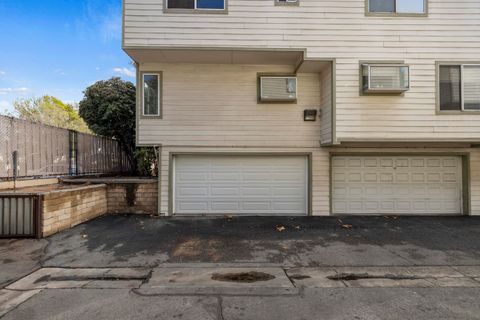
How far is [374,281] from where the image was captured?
3.54 m

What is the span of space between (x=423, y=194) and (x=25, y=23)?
2281cm

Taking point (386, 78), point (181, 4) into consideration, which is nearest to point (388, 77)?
point (386, 78)

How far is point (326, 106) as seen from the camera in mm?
6863

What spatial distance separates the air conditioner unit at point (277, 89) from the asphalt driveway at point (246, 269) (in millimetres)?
3713

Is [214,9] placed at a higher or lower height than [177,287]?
higher

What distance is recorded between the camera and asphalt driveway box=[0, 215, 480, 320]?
112 inches

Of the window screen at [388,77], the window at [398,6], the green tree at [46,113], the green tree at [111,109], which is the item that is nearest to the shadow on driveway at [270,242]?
the window screen at [388,77]

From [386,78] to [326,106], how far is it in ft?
→ 5.34

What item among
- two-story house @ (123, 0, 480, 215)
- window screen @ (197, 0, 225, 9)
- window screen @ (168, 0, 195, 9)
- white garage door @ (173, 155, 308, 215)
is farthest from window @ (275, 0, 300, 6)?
white garage door @ (173, 155, 308, 215)

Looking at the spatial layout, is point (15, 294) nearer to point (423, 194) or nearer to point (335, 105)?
point (335, 105)

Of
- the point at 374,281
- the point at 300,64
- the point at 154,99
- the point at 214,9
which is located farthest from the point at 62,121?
the point at 374,281

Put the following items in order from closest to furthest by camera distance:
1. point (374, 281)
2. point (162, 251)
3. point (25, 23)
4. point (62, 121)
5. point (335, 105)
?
point (374, 281) → point (162, 251) → point (335, 105) → point (25, 23) → point (62, 121)

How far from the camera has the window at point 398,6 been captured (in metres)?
6.62

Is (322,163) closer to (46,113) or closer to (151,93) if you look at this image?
(151,93)
